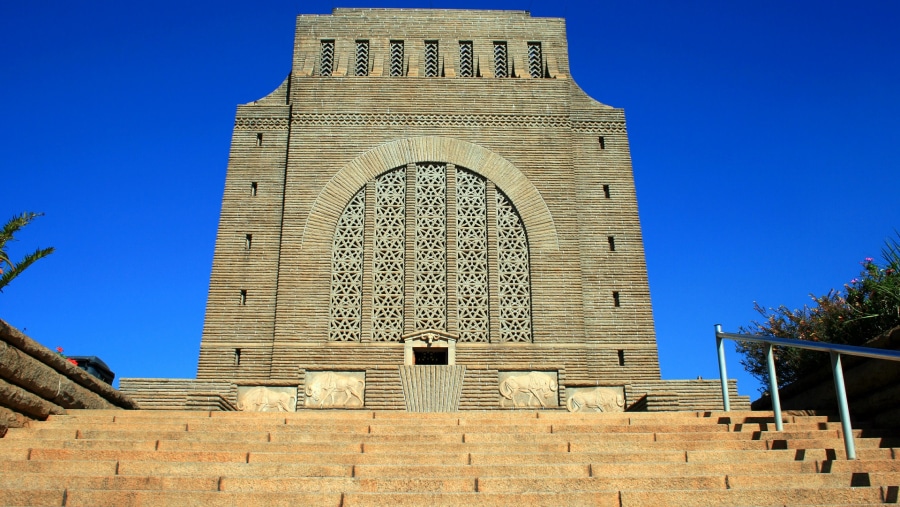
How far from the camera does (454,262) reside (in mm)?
17656

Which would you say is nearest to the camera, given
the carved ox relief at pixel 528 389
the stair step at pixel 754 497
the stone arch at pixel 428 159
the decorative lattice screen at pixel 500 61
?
the stair step at pixel 754 497

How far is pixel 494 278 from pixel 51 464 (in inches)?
471

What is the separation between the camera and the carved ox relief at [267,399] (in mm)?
14328

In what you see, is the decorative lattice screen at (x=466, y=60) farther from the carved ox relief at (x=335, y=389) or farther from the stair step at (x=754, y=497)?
the stair step at (x=754, y=497)

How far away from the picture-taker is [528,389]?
47.7 feet

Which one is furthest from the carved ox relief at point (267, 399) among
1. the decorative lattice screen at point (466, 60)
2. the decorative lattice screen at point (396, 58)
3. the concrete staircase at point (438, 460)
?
the decorative lattice screen at point (466, 60)

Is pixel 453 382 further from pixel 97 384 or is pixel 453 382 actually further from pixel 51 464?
pixel 51 464

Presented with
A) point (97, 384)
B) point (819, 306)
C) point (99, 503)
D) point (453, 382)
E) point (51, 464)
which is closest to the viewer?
point (99, 503)

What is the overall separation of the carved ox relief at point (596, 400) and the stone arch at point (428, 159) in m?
3.91

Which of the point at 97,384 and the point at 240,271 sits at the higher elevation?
the point at 240,271

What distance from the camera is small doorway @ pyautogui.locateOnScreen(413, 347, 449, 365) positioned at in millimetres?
16953

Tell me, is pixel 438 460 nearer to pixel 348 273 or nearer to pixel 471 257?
pixel 348 273

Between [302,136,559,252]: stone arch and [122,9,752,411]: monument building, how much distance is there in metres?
0.04

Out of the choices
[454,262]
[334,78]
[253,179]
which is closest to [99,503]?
[454,262]
